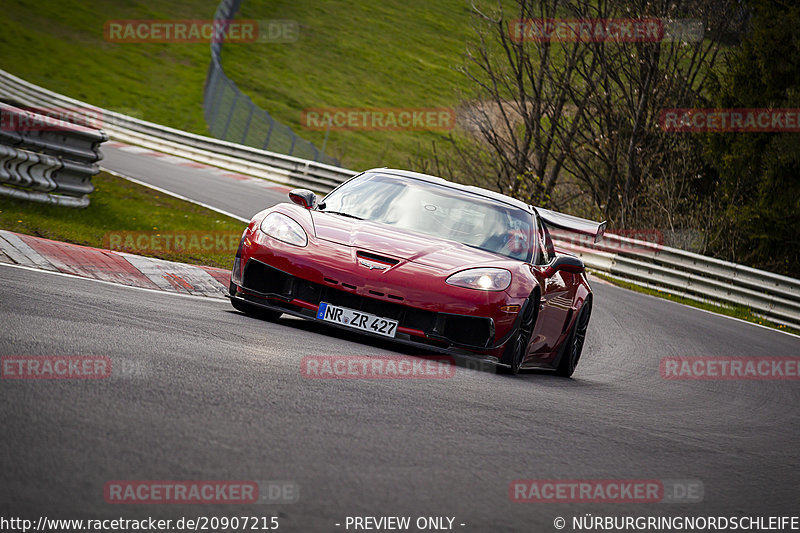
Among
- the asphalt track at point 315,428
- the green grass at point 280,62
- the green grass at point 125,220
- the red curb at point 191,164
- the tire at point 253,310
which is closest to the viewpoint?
the asphalt track at point 315,428

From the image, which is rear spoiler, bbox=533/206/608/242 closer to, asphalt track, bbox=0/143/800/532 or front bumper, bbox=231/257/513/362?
asphalt track, bbox=0/143/800/532

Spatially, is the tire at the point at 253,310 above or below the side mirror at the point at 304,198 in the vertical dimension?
below

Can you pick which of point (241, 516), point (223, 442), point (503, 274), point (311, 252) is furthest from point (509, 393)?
point (241, 516)

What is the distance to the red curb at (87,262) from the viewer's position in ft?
27.3

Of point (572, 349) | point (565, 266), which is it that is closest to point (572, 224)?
point (572, 349)

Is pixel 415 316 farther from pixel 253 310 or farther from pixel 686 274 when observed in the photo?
pixel 686 274

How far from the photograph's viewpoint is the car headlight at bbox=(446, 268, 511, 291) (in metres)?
6.92

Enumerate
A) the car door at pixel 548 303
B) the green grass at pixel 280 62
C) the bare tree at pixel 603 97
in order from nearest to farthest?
the car door at pixel 548 303 < the bare tree at pixel 603 97 < the green grass at pixel 280 62

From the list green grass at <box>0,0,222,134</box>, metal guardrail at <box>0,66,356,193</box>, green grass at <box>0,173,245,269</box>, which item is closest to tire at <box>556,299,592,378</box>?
Result: green grass at <box>0,173,245,269</box>

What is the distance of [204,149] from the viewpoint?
28.7 meters

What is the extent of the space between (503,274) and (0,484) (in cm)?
457

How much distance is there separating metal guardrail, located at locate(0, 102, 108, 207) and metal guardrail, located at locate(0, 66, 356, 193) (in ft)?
44.7

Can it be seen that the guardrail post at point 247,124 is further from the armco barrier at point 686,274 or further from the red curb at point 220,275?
the red curb at point 220,275

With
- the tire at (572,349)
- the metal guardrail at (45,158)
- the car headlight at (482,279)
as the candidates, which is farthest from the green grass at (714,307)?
the car headlight at (482,279)
